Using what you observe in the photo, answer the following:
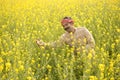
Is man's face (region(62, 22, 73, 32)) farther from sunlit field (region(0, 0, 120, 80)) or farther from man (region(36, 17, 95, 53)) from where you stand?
sunlit field (region(0, 0, 120, 80))

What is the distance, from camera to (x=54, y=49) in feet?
14.5

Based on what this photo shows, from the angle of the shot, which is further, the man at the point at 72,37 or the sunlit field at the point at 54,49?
the man at the point at 72,37

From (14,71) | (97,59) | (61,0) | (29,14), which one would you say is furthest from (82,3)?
(14,71)

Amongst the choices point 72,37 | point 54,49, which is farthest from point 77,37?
point 54,49

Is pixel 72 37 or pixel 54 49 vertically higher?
pixel 72 37

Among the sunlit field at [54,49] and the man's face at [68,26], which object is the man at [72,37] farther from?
the sunlit field at [54,49]

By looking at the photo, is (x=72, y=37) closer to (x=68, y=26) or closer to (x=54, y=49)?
(x=68, y=26)

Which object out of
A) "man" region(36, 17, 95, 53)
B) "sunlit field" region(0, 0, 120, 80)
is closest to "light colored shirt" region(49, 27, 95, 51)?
"man" region(36, 17, 95, 53)

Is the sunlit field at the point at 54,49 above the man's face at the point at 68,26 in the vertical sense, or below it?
below

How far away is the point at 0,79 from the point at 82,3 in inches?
253

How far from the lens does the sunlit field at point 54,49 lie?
3072 mm

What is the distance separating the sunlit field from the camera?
3072 mm

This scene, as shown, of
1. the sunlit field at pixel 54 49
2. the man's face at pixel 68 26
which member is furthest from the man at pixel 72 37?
the sunlit field at pixel 54 49

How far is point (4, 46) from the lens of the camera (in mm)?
4078
